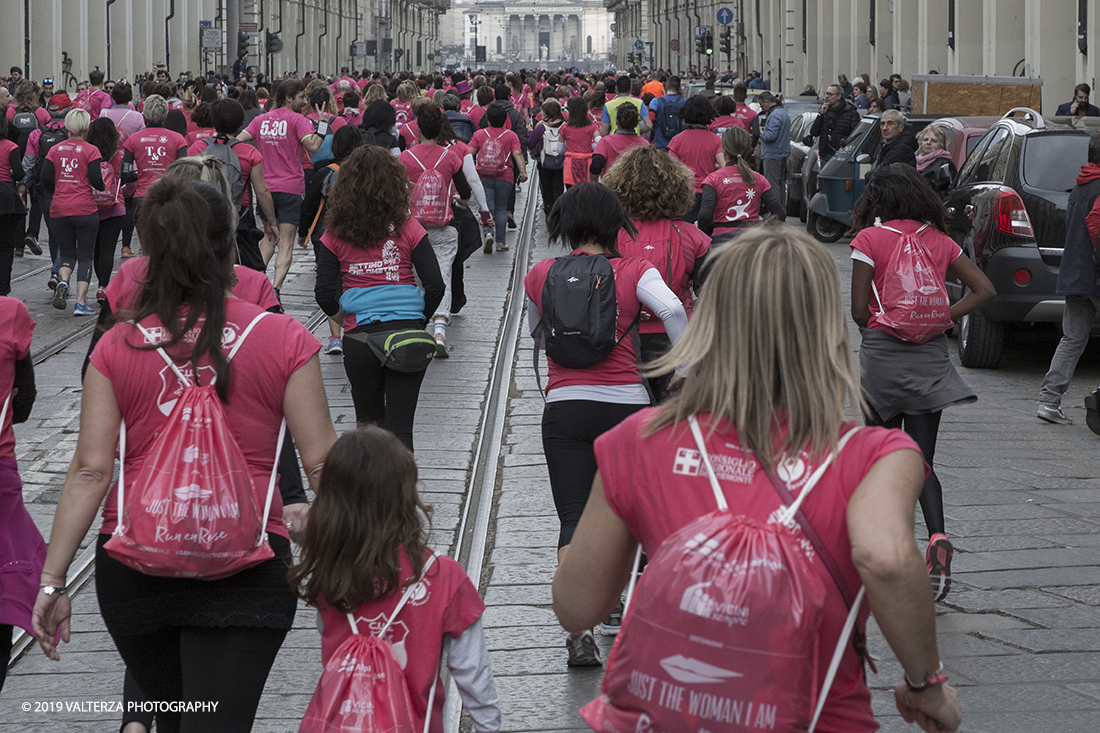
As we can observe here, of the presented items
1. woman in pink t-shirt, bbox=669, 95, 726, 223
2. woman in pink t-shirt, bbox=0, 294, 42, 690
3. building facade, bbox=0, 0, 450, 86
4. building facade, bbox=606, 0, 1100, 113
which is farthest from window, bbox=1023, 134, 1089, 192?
building facade, bbox=0, 0, 450, 86

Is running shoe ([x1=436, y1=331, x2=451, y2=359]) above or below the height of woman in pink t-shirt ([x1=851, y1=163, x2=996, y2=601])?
below

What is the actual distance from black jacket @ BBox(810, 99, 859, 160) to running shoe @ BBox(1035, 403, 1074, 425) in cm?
1055

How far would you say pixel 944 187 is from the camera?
12242 mm

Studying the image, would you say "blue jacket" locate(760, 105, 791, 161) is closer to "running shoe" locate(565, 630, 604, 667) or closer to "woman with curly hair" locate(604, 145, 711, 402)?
"woman with curly hair" locate(604, 145, 711, 402)

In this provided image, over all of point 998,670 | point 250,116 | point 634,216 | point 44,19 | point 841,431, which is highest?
point 44,19

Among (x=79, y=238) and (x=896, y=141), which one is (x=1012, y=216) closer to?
(x=896, y=141)

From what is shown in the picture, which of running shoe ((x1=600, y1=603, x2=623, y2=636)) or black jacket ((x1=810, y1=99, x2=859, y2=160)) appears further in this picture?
black jacket ((x1=810, y1=99, x2=859, y2=160))

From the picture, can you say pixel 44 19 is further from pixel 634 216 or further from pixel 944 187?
pixel 634 216

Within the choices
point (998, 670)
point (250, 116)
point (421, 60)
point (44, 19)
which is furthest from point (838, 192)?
point (421, 60)

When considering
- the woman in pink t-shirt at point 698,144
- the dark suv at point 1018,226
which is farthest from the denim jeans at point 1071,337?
the woman in pink t-shirt at point 698,144

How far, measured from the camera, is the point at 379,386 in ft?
19.5

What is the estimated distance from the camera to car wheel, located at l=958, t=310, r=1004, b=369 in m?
10.2

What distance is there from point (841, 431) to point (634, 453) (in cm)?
31

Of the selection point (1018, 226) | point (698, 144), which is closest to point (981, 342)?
point (1018, 226)
